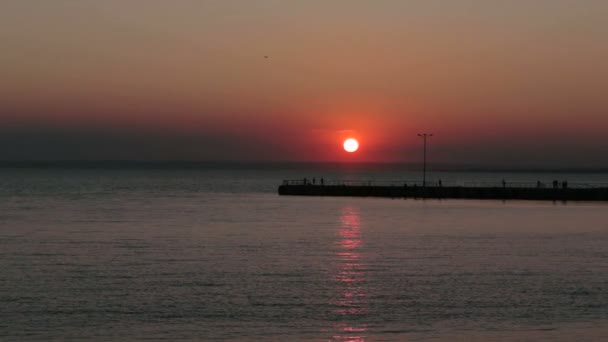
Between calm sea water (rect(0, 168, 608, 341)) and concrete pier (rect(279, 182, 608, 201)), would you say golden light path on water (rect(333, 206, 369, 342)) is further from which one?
concrete pier (rect(279, 182, 608, 201))

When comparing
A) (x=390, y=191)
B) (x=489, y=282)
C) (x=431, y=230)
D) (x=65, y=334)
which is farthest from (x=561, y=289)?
(x=390, y=191)

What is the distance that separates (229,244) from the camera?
210 feet

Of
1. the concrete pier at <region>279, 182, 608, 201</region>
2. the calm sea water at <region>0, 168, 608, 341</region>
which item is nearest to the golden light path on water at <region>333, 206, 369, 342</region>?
the calm sea water at <region>0, 168, 608, 341</region>

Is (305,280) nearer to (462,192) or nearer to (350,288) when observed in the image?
(350,288)

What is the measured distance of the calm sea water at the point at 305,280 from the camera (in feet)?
110

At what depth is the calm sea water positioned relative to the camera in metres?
33.4

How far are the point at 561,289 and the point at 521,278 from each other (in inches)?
157

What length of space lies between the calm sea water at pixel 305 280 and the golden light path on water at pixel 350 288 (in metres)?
0.09

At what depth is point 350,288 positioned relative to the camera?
42438 millimetres

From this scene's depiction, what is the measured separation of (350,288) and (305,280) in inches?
131

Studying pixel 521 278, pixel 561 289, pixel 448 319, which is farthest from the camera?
pixel 521 278

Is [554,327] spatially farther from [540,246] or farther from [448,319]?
[540,246]

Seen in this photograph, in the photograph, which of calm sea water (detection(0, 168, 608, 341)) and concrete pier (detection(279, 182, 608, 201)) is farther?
concrete pier (detection(279, 182, 608, 201))

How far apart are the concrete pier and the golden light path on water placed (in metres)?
63.3
